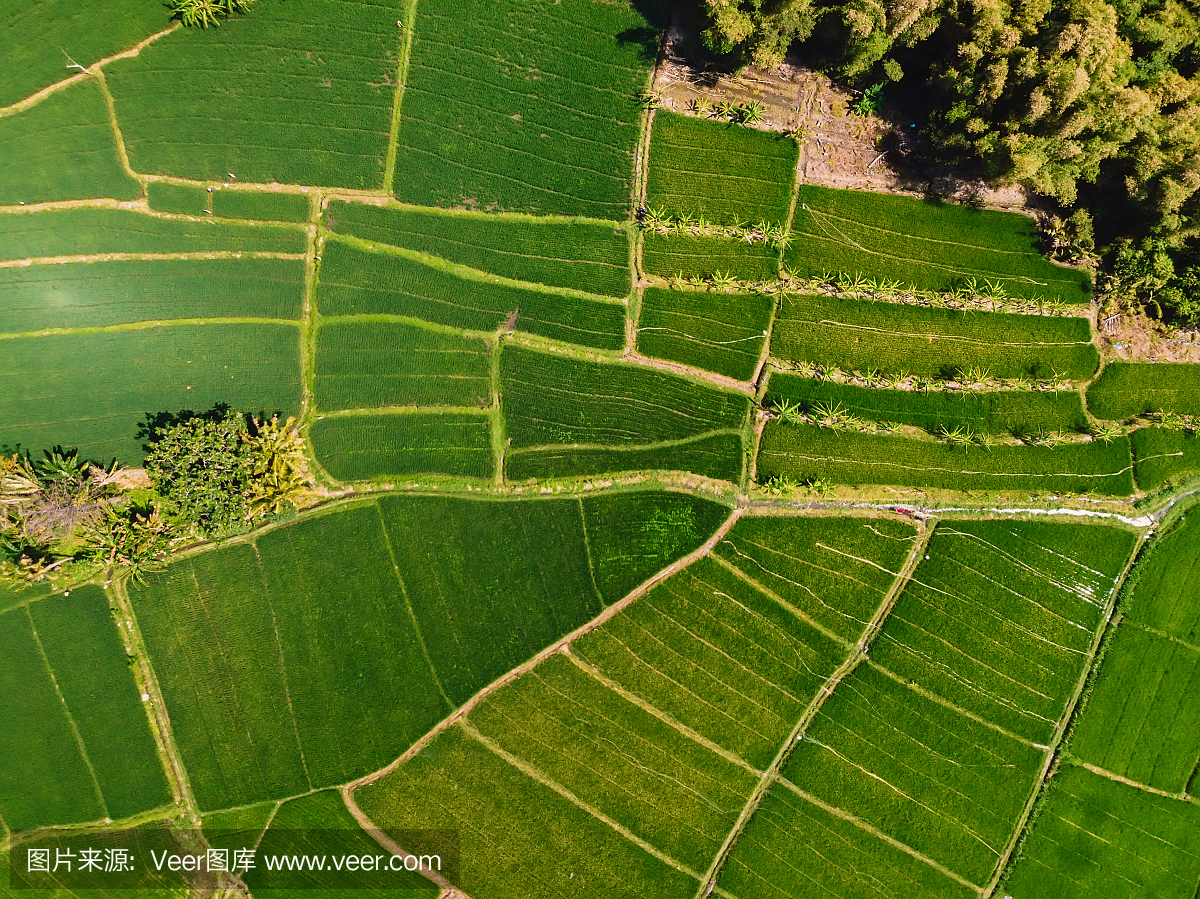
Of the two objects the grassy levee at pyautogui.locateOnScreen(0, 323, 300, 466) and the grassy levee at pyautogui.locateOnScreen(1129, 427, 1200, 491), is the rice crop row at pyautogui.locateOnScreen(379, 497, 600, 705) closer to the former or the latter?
the grassy levee at pyautogui.locateOnScreen(0, 323, 300, 466)

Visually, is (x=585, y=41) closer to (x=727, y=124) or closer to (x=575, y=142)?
(x=575, y=142)

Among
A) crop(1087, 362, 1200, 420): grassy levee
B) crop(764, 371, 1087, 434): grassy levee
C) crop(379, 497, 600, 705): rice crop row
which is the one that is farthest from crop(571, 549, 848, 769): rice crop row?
crop(1087, 362, 1200, 420): grassy levee

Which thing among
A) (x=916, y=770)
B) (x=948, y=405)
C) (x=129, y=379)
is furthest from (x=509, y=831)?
(x=948, y=405)

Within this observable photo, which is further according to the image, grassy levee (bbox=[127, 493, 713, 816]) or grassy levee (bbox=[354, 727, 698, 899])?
grassy levee (bbox=[127, 493, 713, 816])

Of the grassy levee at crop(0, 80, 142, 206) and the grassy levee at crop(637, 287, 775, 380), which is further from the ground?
the grassy levee at crop(0, 80, 142, 206)

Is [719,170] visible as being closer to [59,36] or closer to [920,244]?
[920,244]

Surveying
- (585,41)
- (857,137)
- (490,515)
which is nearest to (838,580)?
(490,515)
